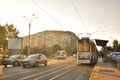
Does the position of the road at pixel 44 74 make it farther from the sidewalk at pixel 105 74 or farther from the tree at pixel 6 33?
the tree at pixel 6 33

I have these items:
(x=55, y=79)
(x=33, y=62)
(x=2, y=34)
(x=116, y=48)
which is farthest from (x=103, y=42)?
(x=116, y=48)

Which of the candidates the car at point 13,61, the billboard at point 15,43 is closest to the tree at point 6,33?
the billboard at point 15,43

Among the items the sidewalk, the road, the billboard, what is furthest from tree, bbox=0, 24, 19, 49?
the sidewalk

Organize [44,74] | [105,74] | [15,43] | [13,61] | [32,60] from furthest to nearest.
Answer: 1. [15,43]
2. [13,61]
3. [32,60]
4. [105,74]
5. [44,74]

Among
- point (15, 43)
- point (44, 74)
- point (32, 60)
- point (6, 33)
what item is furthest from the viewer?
point (6, 33)

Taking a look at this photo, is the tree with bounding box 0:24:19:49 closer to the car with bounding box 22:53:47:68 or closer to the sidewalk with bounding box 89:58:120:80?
the car with bounding box 22:53:47:68

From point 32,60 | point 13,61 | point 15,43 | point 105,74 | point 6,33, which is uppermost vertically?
point 6,33

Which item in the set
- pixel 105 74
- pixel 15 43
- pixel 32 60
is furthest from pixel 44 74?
pixel 15 43

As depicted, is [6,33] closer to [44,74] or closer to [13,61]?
[13,61]

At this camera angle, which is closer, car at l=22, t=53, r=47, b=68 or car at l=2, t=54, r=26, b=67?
car at l=22, t=53, r=47, b=68

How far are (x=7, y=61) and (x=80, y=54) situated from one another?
996 centimetres

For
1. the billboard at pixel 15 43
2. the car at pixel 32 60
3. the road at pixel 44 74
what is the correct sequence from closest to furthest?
the road at pixel 44 74 → the car at pixel 32 60 → the billboard at pixel 15 43

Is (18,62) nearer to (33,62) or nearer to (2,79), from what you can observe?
(33,62)

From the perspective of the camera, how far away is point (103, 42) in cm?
4706
